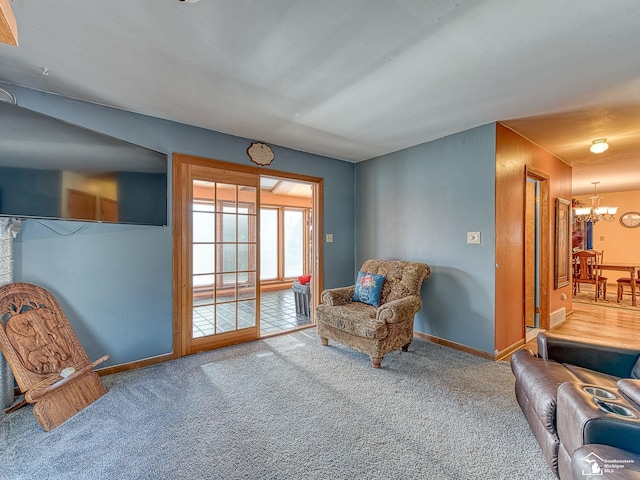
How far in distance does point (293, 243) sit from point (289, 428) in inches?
230

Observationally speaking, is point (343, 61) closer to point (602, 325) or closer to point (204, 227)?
point (204, 227)

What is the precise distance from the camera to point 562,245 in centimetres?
437

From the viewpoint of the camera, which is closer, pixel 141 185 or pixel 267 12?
pixel 267 12

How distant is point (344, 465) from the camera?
1601mm

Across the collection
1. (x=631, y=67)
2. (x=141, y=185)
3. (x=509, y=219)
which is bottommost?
(x=509, y=219)

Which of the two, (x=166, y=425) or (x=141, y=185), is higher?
(x=141, y=185)

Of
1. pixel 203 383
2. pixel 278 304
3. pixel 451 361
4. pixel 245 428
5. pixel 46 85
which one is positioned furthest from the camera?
pixel 278 304

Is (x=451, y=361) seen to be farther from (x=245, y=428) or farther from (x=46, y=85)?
(x=46, y=85)

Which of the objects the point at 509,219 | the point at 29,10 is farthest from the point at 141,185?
the point at 509,219

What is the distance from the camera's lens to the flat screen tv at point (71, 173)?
1814 mm

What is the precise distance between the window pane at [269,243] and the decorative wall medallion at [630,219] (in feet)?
28.6

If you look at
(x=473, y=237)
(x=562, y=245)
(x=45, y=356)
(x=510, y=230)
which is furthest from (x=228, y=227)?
(x=562, y=245)

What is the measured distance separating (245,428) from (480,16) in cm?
283

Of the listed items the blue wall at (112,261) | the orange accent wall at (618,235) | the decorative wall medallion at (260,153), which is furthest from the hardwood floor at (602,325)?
the blue wall at (112,261)
